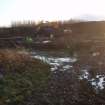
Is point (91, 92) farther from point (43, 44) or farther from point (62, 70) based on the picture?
point (43, 44)

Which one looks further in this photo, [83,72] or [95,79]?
[83,72]

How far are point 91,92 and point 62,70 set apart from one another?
9.95 ft

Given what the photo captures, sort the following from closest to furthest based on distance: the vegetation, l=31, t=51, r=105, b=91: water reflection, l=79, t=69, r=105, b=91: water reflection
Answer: the vegetation < l=79, t=69, r=105, b=91: water reflection < l=31, t=51, r=105, b=91: water reflection

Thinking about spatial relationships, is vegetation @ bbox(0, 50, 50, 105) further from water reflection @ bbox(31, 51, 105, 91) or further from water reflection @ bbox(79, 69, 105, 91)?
water reflection @ bbox(79, 69, 105, 91)

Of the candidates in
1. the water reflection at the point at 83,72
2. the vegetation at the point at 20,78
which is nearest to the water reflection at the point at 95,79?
the water reflection at the point at 83,72

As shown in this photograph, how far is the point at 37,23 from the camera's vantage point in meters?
27.3

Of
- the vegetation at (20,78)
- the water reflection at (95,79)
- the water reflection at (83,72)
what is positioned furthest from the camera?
the water reflection at (83,72)

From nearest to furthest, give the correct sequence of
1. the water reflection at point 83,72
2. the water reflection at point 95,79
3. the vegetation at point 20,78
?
the vegetation at point 20,78, the water reflection at point 95,79, the water reflection at point 83,72

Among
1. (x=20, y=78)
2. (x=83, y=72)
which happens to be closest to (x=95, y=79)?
(x=83, y=72)

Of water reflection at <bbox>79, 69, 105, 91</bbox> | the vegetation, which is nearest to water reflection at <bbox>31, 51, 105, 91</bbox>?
water reflection at <bbox>79, 69, 105, 91</bbox>

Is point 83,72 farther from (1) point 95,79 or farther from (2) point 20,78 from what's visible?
(2) point 20,78

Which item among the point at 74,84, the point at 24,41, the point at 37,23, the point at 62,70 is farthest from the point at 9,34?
the point at 74,84

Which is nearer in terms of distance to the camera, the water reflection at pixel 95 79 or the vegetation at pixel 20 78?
the vegetation at pixel 20 78

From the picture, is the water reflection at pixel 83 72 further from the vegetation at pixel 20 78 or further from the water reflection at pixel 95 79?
the vegetation at pixel 20 78
